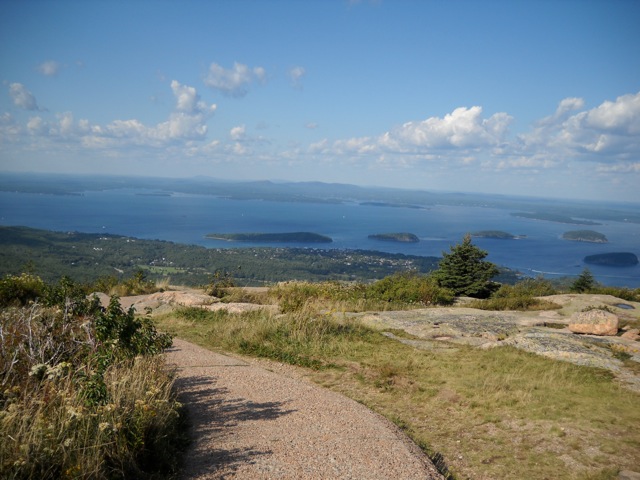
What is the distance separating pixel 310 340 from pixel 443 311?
15.0 feet

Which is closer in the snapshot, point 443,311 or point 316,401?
point 316,401

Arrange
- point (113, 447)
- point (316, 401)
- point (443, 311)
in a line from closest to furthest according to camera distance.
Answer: point (113, 447) < point (316, 401) < point (443, 311)

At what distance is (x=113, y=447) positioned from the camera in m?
3.69

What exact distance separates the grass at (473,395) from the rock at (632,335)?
10.7ft

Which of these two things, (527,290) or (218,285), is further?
(218,285)

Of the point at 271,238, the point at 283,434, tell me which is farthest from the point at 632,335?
the point at 271,238

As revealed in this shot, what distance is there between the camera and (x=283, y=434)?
4758mm

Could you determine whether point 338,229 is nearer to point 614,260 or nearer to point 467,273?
point 614,260

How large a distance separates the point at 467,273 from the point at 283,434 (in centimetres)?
1496

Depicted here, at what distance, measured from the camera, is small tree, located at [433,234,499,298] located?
17.7 metres

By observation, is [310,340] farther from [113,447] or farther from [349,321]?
[113,447]

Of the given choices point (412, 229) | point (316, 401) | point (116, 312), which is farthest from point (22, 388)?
point (412, 229)

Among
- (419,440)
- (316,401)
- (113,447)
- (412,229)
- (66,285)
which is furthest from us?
(412,229)

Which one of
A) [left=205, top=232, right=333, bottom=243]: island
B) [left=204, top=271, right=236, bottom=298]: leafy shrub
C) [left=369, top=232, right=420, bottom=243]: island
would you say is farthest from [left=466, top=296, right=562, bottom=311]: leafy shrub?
[left=369, top=232, right=420, bottom=243]: island
